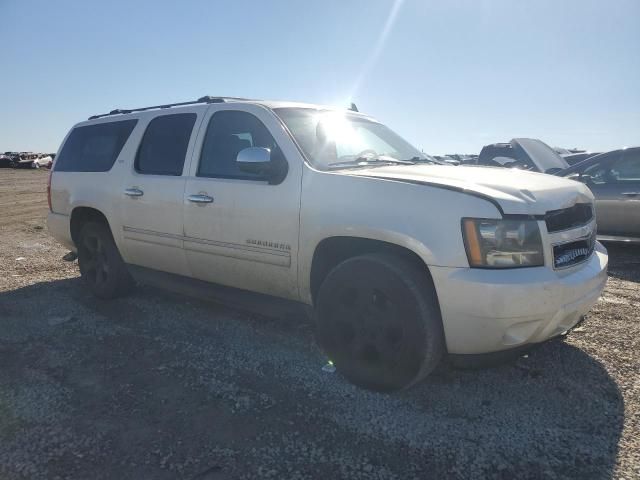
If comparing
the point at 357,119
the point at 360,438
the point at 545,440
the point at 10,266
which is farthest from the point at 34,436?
the point at 10,266

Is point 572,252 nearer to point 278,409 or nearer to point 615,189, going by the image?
point 278,409

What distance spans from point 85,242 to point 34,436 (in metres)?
2.98

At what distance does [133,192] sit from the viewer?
4.49 meters

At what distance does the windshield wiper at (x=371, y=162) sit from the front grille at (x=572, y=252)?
1.35 metres

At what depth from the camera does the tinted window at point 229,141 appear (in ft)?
12.3

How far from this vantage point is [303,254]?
3.31m

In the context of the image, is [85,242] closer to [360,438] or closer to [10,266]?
[10,266]

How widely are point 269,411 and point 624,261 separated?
575 centimetres

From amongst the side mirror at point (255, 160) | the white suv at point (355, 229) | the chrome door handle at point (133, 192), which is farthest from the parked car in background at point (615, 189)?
the chrome door handle at point (133, 192)

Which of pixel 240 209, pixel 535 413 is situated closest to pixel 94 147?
pixel 240 209

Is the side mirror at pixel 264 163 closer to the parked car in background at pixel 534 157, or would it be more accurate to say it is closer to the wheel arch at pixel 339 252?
the wheel arch at pixel 339 252

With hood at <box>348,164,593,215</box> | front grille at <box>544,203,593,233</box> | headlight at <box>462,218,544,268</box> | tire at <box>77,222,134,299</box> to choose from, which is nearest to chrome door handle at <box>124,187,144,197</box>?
tire at <box>77,222,134,299</box>

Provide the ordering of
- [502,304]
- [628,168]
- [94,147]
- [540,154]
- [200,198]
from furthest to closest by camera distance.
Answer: [540,154] < [628,168] < [94,147] < [200,198] < [502,304]

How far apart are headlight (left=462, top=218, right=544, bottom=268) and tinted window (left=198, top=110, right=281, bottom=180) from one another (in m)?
1.70
